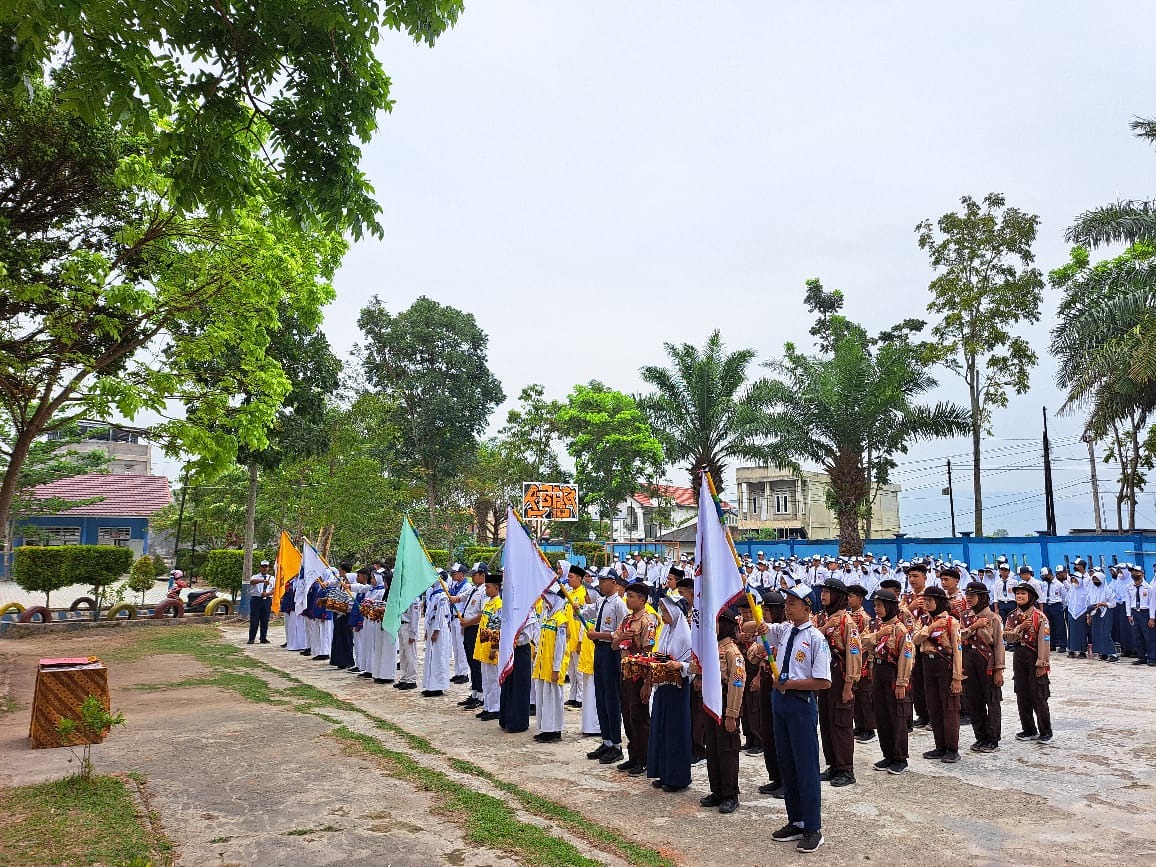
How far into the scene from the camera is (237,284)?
15094mm

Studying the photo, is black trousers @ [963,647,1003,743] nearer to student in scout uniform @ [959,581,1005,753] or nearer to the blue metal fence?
student in scout uniform @ [959,581,1005,753]

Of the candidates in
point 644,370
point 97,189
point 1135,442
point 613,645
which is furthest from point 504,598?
point 1135,442

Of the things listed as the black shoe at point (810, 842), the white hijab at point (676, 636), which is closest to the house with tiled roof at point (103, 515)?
the white hijab at point (676, 636)

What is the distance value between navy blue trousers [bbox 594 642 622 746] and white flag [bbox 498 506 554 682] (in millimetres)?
1151

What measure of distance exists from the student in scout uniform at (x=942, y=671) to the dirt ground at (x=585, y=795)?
0.94 feet

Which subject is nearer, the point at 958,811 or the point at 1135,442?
the point at 958,811

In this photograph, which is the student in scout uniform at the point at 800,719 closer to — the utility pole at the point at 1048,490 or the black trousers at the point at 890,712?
the black trousers at the point at 890,712

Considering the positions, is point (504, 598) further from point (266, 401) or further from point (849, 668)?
point (266, 401)

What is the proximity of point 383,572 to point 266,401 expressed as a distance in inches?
162

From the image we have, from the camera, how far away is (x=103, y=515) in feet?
151

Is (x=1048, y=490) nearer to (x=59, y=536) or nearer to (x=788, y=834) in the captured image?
(x=788, y=834)

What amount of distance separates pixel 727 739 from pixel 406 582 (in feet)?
23.4

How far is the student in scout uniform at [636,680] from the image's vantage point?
809 cm

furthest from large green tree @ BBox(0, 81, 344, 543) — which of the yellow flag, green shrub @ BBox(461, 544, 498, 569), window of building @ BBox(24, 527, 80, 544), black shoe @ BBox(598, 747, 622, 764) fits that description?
window of building @ BBox(24, 527, 80, 544)
